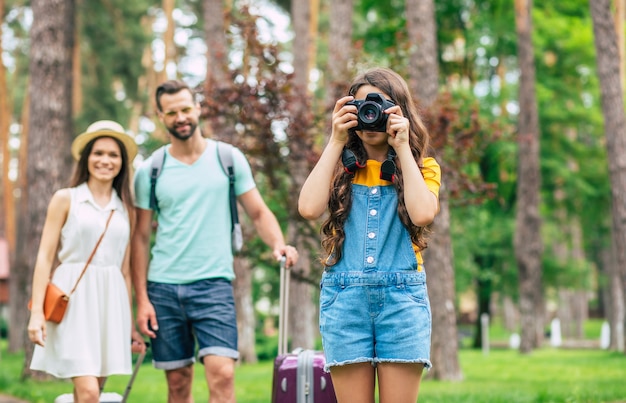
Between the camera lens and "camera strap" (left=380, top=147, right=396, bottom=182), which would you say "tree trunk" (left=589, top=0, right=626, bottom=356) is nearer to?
"camera strap" (left=380, top=147, right=396, bottom=182)

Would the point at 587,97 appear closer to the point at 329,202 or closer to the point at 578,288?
the point at 578,288

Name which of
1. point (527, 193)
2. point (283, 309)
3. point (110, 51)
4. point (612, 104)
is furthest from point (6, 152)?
point (283, 309)

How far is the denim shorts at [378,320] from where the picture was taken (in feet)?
11.7

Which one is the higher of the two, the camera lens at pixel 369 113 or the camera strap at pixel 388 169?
the camera lens at pixel 369 113

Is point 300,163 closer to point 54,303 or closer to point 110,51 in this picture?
point 54,303

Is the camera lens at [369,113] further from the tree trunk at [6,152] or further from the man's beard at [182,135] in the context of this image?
the tree trunk at [6,152]

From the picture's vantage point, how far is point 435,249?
12547 millimetres

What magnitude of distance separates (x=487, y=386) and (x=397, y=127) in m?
8.48

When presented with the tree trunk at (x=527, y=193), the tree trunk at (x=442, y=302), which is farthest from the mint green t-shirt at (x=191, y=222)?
the tree trunk at (x=527, y=193)

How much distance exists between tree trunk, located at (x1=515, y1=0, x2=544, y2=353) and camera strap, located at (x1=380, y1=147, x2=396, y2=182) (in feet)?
63.3

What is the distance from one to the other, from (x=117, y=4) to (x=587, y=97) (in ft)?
44.3

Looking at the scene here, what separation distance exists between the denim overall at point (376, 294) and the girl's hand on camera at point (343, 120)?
0.26 metres

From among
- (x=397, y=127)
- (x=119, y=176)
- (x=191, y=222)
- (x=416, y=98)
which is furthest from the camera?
(x=416, y=98)

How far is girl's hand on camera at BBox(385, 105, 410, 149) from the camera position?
355cm
